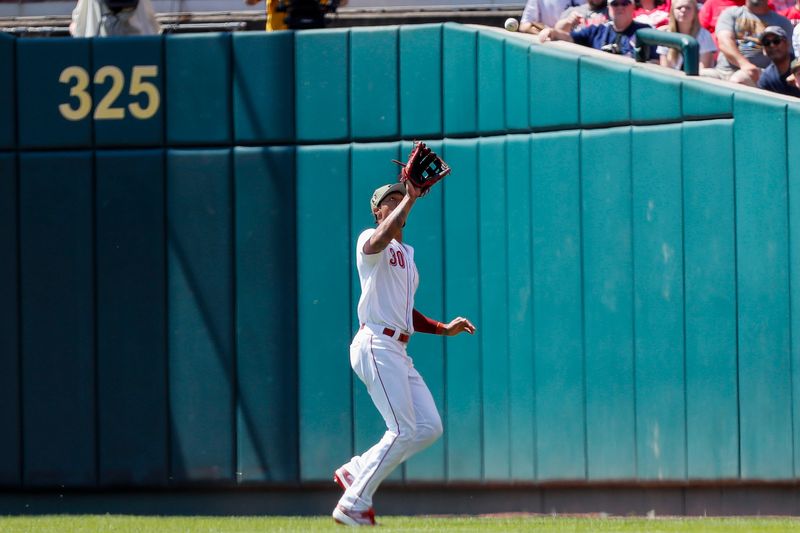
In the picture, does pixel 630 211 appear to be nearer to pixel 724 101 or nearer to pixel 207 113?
pixel 724 101

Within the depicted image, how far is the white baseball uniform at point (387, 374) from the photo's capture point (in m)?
6.64

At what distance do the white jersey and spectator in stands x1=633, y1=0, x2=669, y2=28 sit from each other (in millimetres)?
3887

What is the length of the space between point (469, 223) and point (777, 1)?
369cm

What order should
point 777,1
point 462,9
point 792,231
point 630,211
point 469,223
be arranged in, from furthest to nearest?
1. point 462,9
2. point 777,1
3. point 469,223
4. point 630,211
5. point 792,231

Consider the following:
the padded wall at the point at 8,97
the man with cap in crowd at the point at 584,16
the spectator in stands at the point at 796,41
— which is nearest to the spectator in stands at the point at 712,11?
the spectator in stands at the point at 796,41

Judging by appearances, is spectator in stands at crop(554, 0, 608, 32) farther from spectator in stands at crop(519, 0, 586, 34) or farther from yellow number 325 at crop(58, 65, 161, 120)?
yellow number 325 at crop(58, 65, 161, 120)

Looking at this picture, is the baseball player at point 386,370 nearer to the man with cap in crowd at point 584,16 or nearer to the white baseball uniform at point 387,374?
the white baseball uniform at point 387,374

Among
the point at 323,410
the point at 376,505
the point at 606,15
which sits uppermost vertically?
the point at 606,15

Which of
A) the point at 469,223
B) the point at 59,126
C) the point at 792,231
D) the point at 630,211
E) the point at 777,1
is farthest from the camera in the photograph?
the point at 777,1

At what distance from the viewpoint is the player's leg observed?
664cm

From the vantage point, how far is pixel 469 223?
8445 mm

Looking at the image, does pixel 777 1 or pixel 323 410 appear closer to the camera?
pixel 323 410

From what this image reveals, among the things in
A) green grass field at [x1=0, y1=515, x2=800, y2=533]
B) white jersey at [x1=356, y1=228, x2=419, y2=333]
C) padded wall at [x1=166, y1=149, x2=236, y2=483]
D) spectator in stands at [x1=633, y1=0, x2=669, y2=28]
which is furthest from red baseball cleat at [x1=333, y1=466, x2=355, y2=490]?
spectator in stands at [x1=633, y1=0, x2=669, y2=28]

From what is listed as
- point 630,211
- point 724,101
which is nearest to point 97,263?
point 630,211
